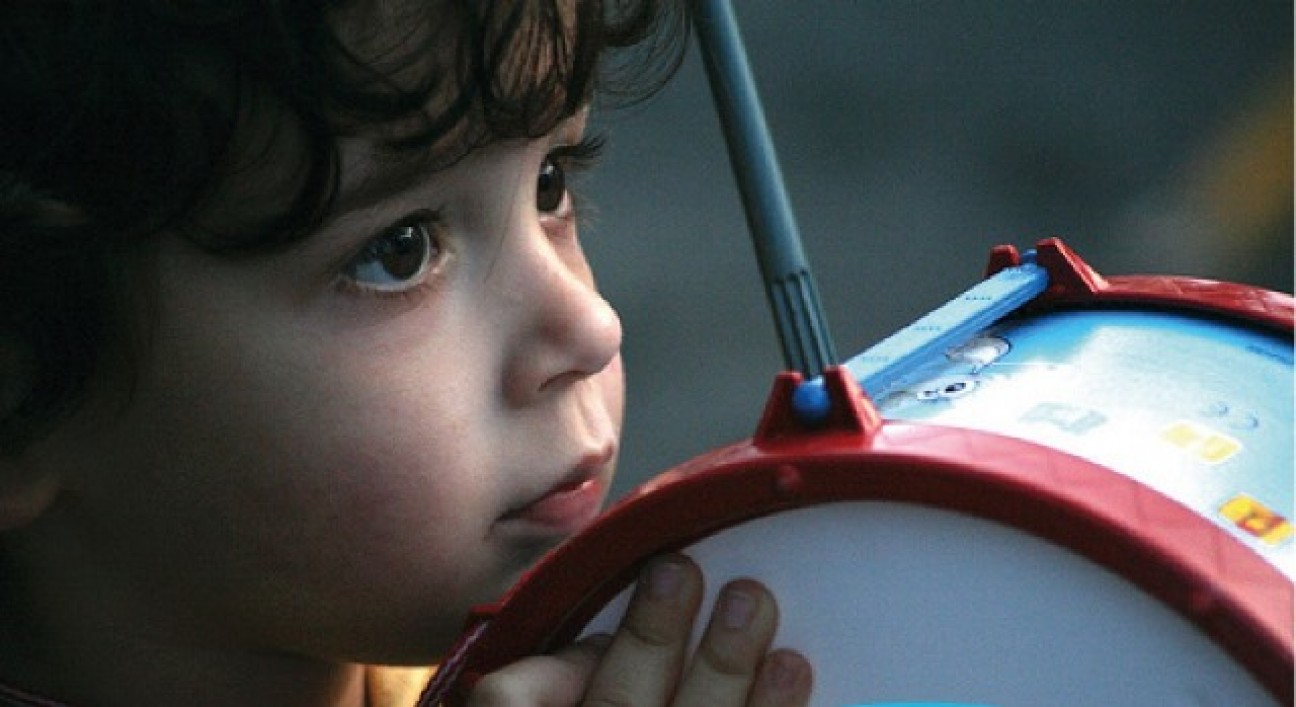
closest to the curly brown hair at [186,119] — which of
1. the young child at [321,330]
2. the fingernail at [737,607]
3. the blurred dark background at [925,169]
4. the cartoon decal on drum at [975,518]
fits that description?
the young child at [321,330]

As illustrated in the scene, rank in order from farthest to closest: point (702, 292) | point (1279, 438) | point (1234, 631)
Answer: point (702, 292) → point (1279, 438) → point (1234, 631)

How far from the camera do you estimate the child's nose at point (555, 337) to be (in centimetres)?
69

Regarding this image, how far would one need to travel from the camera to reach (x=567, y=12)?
72 cm

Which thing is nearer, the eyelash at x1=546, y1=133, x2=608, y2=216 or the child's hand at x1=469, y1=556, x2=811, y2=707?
the child's hand at x1=469, y1=556, x2=811, y2=707

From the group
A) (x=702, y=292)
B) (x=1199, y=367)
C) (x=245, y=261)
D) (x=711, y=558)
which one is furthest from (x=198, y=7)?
(x=702, y=292)

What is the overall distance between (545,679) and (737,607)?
0.09 m

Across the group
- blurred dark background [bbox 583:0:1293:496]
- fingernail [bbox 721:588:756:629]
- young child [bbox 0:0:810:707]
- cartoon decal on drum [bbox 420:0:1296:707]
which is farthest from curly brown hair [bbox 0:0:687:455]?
blurred dark background [bbox 583:0:1293:496]

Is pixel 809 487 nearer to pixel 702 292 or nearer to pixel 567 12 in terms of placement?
pixel 567 12

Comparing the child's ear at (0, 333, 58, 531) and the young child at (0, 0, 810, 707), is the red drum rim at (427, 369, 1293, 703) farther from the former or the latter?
the child's ear at (0, 333, 58, 531)

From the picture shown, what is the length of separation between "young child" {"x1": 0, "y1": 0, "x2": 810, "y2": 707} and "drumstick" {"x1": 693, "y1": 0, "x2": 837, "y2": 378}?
0.30ft

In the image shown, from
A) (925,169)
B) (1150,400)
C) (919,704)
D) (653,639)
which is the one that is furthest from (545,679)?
(925,169)

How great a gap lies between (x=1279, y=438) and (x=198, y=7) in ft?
1.42

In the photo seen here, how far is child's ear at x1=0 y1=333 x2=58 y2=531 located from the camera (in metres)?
0.68

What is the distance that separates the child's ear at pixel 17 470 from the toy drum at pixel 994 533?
0.21 meters
